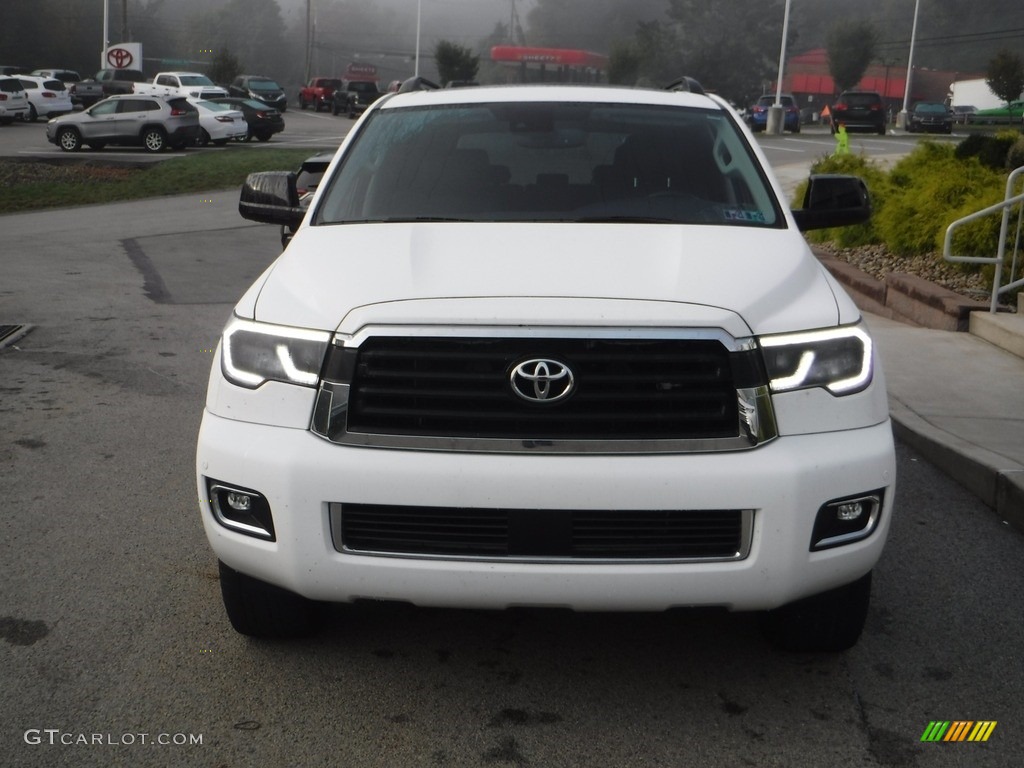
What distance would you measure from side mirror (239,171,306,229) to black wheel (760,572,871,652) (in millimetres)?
2500

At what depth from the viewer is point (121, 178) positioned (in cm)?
2411

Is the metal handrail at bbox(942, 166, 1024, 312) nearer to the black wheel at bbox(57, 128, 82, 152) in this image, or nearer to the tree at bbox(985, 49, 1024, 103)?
the black wheel at bbox(57, 128, 82, 152)

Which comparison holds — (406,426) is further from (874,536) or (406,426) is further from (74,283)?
(74,283)

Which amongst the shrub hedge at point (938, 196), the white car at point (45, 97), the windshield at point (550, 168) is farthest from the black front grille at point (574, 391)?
the white car at point (45, 97)

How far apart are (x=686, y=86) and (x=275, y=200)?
2054mm

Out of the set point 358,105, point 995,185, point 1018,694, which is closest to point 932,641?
point 1018,694

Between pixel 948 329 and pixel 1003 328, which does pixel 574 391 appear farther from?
pixel 948 329

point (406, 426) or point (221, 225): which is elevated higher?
point (406, 426)

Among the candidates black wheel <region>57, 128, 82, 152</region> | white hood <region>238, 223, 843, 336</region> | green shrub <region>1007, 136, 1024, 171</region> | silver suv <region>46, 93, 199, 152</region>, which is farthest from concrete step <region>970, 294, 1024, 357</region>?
black wheel <region>57, 128, 82, 152</region>

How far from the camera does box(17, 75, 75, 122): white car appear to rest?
152ft

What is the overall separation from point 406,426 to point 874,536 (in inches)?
53.6

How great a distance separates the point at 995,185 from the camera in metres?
11.7

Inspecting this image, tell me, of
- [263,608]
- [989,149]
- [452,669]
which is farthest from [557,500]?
[989,149]

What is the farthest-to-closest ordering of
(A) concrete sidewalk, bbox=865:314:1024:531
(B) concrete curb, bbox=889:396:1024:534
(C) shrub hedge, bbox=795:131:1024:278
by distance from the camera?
1. (C) shrub hedge, bbox=795:131:1024:278
2. (A) concrete sidewalk, bbox=865:314:1024:531
3. (B) concrete curb, bbox=889:396:1024:534
